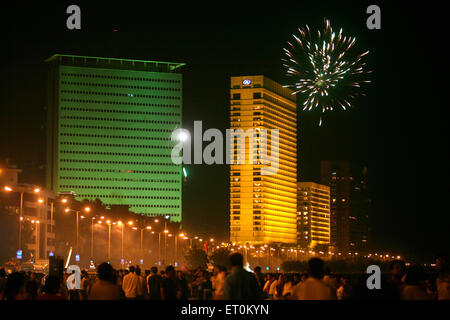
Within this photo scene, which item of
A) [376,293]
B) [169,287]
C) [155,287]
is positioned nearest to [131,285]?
[155,287]

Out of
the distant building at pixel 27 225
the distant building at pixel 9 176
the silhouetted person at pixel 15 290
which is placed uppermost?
the distant building at pixel 9 176

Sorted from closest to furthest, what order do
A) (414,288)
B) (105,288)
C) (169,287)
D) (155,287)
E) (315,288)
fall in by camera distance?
(315,288) → (414,288) → (105,288) → (169,287) → (155,287)

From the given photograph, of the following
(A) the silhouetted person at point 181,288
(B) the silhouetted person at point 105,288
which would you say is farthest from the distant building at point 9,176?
(B) the silhouetted person at point 105,288

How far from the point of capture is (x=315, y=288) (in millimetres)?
12594

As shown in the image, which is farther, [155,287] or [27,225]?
[27,225]

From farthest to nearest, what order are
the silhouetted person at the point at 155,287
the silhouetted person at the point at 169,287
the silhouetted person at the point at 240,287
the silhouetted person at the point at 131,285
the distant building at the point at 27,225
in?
the distant building at the point at 27,225, the silhouetted person at the point at 131,285, the silhouetted person at the point at 155,287, the silhouetted person at the point at 169,287, the silhouetted person at the point at 240,287

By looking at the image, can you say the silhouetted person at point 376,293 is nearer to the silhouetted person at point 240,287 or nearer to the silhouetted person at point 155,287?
the silhouetted person at point 240,287

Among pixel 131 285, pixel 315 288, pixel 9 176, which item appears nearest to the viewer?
pixel 315 288

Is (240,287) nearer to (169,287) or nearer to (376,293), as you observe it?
(376,293)

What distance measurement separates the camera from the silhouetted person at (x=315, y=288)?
12487 mm

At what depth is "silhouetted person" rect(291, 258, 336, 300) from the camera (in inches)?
492
